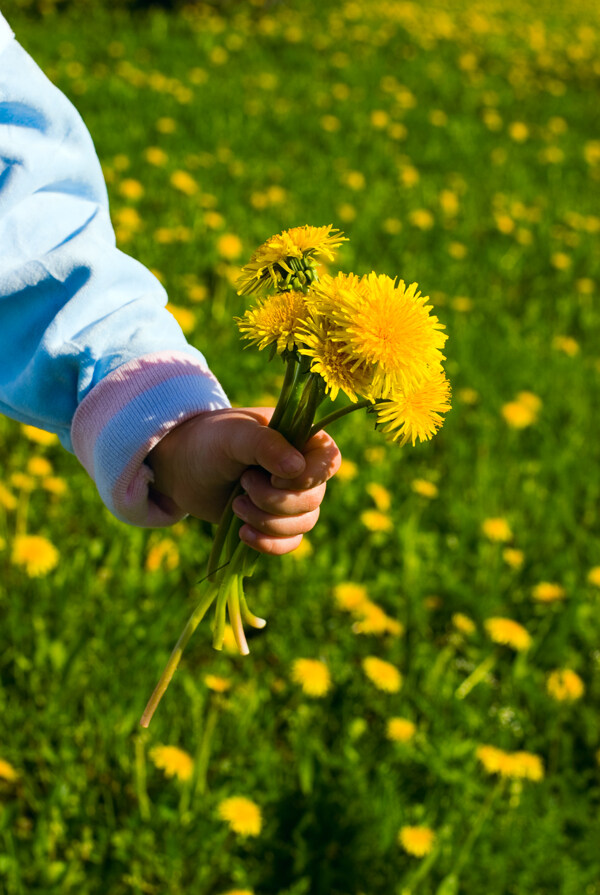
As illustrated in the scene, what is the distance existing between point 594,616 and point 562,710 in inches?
10.9

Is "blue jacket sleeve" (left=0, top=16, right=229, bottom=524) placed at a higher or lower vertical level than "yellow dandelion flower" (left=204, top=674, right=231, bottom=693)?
higher

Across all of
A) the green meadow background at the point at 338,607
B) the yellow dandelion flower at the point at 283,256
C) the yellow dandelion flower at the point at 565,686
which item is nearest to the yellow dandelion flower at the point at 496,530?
the green meadow background at the point at 338,607

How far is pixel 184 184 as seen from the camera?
2885mm

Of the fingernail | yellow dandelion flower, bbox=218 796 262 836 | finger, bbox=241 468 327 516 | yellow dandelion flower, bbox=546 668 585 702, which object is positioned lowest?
yellow dandelion flower, bbox=546 668 585 702

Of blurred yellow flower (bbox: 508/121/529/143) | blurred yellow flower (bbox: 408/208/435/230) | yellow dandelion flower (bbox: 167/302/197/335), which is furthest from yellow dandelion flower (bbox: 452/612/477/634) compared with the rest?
blurred yellow flower (bbox: 508/121/529/143)

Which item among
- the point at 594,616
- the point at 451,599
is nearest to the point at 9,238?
the point at 451,599

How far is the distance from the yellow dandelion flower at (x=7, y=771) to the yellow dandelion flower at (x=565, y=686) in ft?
3.11

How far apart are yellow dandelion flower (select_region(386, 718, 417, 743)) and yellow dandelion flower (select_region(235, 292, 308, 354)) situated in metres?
0.95

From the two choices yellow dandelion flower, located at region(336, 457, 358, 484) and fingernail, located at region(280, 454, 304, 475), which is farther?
yellow dandelion flower, located at region(336, 457, 358, 484)

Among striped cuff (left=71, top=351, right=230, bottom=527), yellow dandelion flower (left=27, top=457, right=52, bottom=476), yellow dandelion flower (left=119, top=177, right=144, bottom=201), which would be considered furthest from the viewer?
yellow dandelion flower (left=119, top=177, right=144, bottom=201)

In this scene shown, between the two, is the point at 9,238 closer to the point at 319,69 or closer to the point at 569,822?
the point at 569,822

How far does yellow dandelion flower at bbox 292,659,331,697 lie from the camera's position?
1.46m

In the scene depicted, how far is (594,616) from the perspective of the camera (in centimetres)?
183

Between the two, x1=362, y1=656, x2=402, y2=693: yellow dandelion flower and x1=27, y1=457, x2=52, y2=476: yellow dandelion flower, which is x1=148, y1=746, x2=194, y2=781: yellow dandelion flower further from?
x1=27, y1=457, x2=52, y2=476: yellow dandelion flower
